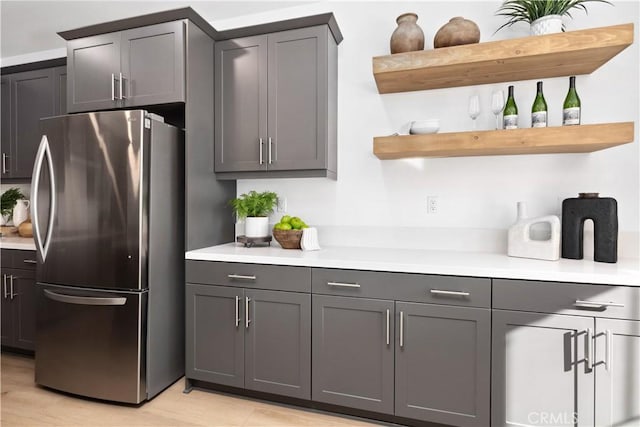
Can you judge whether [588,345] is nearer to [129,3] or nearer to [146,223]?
[146,223]

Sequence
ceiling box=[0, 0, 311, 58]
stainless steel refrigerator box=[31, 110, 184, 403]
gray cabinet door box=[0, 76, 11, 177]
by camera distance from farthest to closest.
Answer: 1. gray cabinet door box=[0, 76, 11, 177]
2. ceiling box=[0, 0, 311, 58]
3. stainless steel refrigerator box=[31, 110, 184, 403]

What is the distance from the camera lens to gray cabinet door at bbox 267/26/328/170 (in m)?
2.28

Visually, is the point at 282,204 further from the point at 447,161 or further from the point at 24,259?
the point at 24,259

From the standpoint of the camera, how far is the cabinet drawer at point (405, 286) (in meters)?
1.69

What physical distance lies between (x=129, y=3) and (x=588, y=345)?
3.54 m

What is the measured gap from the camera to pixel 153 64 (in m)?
2.27

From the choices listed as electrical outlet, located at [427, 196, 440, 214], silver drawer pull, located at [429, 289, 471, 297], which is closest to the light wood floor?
silver drawer pull, located at [429, 289, 471, 297]

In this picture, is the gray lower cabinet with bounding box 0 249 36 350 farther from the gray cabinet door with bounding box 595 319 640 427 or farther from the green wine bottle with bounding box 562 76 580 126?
the green wine bottle with bounding box 562 76 580 126

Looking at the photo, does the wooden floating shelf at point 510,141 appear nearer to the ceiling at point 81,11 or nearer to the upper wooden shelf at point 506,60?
the upper wooden shelf at point 506,60

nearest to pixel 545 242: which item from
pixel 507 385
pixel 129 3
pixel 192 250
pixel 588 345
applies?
pixel 588 345

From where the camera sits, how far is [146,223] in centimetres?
203

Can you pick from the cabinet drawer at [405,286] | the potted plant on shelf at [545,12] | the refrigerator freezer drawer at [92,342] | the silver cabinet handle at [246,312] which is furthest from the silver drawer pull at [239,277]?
the potted plant on shelf at [545,12]

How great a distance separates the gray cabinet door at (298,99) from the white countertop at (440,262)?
606 millimetres

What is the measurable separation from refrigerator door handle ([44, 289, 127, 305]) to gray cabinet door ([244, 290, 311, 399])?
744 millimetres
